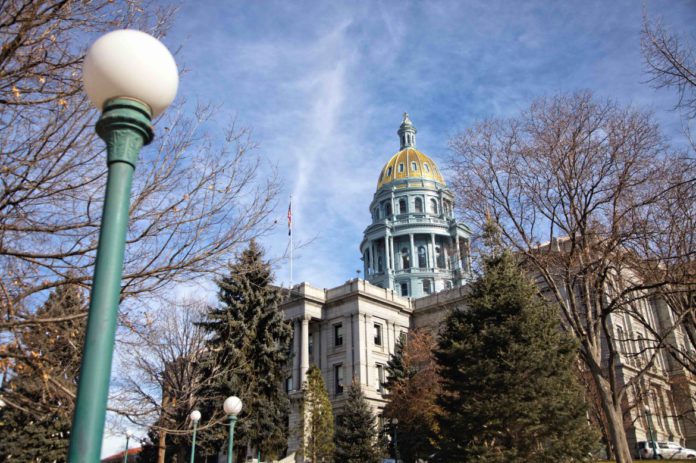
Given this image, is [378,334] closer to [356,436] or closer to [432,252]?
[356,436]

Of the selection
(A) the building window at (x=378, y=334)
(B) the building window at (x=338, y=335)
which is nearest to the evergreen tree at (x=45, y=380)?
(B) the building window at (x=338, y=335)

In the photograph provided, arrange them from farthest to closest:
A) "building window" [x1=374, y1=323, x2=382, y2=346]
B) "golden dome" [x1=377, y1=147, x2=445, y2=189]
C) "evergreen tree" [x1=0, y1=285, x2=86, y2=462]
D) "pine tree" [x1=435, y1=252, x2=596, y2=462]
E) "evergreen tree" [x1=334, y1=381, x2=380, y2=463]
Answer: "golden dome" [x1=377, y1=147, x2=445, y2=189], "building window" [x1=374, y1=323, x2=382, y2=346], "evergreen tree" [x1=334, y1=381, x2=380, y2=463], "pine tree" [x1=435, y1=252, x2=596, y2=462], "evergreen tree" [x1=0, y1=285, x2=86, y2=462]

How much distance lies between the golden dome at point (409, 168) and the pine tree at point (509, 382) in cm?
5932

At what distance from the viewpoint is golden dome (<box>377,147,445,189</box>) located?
81.9 m

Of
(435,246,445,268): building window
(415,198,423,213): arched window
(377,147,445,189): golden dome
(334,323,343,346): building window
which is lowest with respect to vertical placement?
(334,323,343,346): building window

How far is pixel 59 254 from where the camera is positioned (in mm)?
9031

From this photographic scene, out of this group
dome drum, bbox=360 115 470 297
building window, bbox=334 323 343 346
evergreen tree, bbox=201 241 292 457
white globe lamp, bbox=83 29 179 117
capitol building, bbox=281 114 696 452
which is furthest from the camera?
dome drum, bbox=360 115 470 297

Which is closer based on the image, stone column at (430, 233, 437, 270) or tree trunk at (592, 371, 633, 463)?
tree trunk at (592, 371, 633, 463)

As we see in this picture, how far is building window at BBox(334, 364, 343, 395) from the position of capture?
171 feet

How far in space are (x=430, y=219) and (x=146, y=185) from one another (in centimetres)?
6837

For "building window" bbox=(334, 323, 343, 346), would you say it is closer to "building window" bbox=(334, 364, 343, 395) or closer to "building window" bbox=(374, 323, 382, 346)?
"building window" bbox=(334, 364, 343, 395)

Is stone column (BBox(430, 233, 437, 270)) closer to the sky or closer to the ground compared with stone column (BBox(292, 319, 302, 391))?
closer to the sky

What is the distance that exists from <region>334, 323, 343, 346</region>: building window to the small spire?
137 ft

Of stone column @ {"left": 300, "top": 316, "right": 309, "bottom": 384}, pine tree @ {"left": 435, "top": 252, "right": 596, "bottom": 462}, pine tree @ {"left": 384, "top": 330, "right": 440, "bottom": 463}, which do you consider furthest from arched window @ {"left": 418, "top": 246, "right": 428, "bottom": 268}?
pine tree @ {"left": 435, "top": 252, "right": 596, "bottom": 462}
